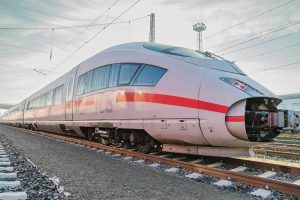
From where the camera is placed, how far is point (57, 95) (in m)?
15.6

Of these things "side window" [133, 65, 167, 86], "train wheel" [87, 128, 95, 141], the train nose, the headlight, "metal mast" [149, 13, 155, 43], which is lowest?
"train wheel" [87, 128, 95, 141]

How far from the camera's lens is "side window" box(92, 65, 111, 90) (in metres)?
9.57

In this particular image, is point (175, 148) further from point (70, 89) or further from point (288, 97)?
point (288, 97)

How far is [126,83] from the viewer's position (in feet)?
27.5

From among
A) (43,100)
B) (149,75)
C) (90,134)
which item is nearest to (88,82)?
(90,134)

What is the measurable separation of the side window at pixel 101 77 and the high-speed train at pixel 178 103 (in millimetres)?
29

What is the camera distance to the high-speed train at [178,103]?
6.18 m

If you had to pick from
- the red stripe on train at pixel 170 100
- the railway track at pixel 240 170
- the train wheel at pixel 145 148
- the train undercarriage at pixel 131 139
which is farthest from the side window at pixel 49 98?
the train wheel at pixel 145 148

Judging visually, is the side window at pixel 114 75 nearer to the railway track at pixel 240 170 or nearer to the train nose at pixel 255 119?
the railway track at pixel 240 170

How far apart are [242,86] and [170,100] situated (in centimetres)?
148

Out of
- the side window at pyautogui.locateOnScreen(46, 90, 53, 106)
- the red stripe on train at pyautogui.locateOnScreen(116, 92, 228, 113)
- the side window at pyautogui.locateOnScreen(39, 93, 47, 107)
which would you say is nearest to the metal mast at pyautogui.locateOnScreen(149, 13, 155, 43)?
the side window at pyautogui.locateOnScreen(46, 90, 53, 106)

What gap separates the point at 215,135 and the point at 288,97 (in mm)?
26980

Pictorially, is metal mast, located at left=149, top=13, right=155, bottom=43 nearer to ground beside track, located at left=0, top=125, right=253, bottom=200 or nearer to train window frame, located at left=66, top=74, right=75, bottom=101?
train window frame, located at left=66, top=74, right=75, bottom=101

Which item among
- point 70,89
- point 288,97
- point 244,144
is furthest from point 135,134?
point 288,97
